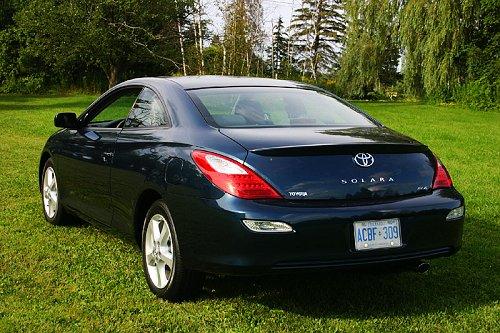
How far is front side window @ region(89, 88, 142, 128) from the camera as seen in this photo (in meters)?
5.45

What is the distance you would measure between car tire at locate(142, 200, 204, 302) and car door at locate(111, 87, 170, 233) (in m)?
0.24

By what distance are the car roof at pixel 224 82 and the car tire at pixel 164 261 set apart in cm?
99

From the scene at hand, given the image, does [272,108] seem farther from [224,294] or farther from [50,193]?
[50,193]

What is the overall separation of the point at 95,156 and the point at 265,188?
2.08 m

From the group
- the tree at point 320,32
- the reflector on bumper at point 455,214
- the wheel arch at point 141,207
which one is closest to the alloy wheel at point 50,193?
the wheel arch at point 141,207

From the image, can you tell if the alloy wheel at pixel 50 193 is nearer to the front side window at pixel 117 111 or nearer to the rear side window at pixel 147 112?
the front side window at pixel 117 111

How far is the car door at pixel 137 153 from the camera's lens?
4492 millimetres

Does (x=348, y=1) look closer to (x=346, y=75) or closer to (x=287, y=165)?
(x=346, y=75)

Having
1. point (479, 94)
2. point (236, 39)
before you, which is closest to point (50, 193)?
point (479, 94)

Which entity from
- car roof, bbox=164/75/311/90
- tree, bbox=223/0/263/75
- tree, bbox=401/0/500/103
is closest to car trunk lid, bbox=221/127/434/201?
car roof, bbox=164/75/311/90

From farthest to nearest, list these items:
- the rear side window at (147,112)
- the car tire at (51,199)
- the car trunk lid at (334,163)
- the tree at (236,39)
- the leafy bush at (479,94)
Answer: the tree at (236,39) < the leafy bush at (479,94) < the car tire at (51,199) < the rear side window at (147,112) < the car trunk lid at (334,163)

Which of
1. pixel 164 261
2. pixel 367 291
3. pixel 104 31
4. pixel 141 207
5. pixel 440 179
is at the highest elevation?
pixel 104 31

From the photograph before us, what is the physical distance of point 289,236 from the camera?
147 inches

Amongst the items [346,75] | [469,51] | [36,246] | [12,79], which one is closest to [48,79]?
[12,79]
